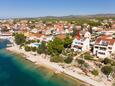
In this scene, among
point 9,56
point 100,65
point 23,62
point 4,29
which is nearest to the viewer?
point 100,65

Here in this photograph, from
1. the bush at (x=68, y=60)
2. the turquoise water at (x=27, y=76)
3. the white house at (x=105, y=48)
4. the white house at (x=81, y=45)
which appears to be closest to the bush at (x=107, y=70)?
the turquoise water at (x=27, y=76)

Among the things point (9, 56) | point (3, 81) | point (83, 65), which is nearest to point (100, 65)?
point (83, 65)

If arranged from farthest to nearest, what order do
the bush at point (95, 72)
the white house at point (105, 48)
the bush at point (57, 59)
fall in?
1. the bush at point (57, 59)
2. the white house at point (105, 48)
3. the bush at point (95, 72)

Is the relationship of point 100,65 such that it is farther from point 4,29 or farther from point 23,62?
point 4,29

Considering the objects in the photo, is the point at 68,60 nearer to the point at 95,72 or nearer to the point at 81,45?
the point at 95,72

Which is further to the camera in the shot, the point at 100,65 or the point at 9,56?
the point at 9,56

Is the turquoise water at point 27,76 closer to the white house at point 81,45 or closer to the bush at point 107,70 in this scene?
the bush at point 107,70

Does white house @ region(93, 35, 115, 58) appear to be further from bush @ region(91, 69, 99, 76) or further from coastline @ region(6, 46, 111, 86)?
coastline @ region(6, 46, 111, 86)

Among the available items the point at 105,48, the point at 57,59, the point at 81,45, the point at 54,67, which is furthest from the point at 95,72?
the point at 81,45
